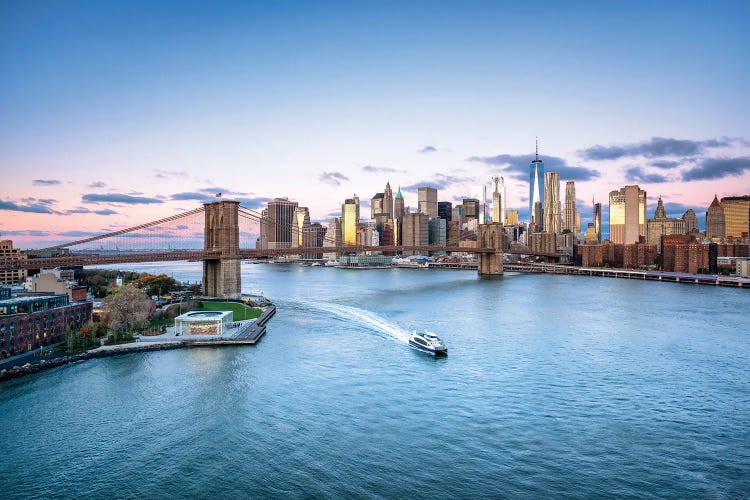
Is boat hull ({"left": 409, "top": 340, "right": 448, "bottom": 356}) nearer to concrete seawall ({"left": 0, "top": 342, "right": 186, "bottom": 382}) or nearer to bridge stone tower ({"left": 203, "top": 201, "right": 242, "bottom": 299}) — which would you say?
concrete seawall ({"left": 0, "top": 342, "right": 186, "bottom": 382})

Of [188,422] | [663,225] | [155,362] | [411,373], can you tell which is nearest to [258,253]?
[155,362]

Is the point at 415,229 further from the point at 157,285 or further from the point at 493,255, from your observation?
the point at 157,285

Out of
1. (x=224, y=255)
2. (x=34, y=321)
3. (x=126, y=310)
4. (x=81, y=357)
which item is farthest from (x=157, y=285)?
(x=81, y=357)

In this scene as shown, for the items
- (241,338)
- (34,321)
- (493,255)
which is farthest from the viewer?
(493,255)

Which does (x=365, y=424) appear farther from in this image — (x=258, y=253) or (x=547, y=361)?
(x=258, y=253)

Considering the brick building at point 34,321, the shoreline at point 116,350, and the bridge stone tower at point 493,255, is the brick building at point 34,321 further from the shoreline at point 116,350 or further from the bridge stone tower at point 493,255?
the bridge stone tower at point 493,255

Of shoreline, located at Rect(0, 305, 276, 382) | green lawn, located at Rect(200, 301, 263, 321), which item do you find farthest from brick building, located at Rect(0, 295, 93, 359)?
green lawn, located at Rect(200, 301, 263, 321)
